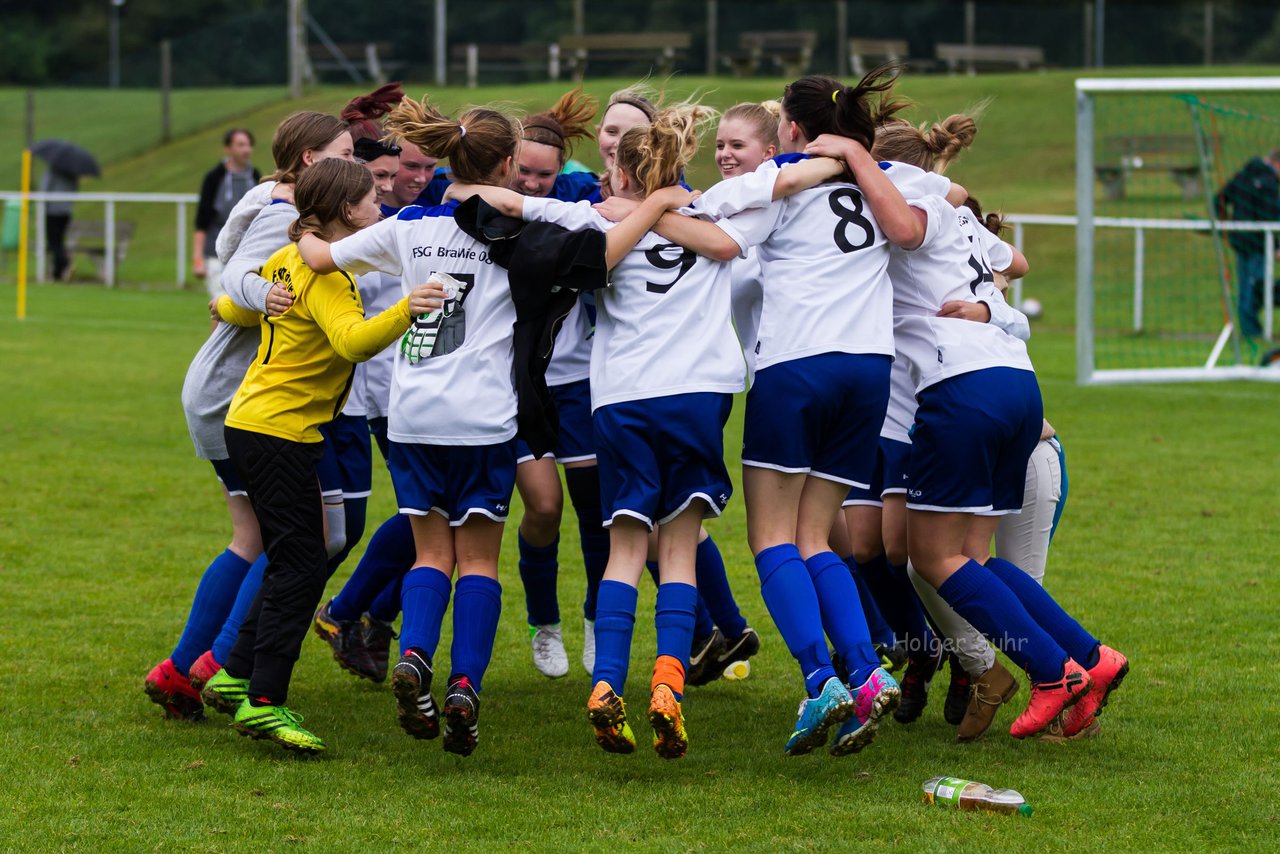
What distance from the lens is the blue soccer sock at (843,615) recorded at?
13.3 feet

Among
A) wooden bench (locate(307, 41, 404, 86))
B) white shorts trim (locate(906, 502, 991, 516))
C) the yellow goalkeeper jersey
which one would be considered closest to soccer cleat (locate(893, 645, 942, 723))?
white shorts trim (locate(906, 502, 991, 516))

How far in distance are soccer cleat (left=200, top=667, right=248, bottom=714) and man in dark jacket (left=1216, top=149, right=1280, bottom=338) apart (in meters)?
11.8

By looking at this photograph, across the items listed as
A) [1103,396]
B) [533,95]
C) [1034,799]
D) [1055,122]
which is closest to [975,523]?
[1034,799]

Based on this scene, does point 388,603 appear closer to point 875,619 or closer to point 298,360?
point 298,360

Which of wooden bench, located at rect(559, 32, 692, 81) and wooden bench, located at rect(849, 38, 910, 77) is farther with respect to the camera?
wooden bench, located at rect(559, 32, 692, 81)

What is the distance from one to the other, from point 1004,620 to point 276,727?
77.2 inches

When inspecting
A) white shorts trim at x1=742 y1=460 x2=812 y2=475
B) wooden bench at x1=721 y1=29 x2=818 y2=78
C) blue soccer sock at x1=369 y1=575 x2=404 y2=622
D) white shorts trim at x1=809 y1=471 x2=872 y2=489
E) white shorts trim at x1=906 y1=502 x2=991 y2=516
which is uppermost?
wooden bench at x1=721 y1=29 x2=818 y2=78

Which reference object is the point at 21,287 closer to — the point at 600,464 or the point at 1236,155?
the point at 1236,155

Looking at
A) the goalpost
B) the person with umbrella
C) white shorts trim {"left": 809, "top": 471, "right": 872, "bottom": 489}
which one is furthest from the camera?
the person with umbrella

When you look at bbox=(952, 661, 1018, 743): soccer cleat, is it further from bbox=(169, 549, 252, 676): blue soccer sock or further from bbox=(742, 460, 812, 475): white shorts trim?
bbox=(169, 549, 252, 676): blue soccer sock

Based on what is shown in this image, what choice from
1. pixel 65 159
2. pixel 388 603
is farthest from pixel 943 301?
pixel 65 159

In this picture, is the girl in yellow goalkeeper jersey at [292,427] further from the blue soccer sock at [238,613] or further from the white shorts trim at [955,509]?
the white shorts trim at [955,509]

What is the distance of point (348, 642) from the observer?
5188 mm

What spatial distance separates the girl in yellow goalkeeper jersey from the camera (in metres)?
4.30
